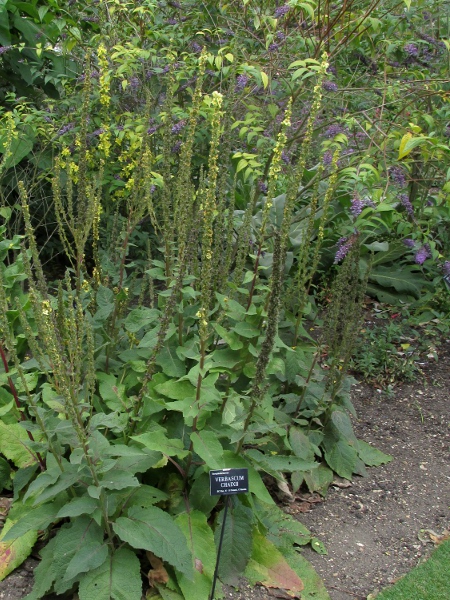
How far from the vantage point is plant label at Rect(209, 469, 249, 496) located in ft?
8.44

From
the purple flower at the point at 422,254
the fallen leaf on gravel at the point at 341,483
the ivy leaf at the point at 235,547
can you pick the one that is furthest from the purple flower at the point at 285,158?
the ivy leaf at the point at 235,547

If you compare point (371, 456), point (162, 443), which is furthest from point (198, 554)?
point (371, 456)

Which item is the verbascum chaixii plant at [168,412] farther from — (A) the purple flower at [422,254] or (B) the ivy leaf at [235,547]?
(A) the purple flower at [422,254]

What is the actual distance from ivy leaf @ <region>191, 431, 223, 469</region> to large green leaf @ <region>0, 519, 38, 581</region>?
2.71ft

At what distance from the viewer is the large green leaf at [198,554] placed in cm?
275

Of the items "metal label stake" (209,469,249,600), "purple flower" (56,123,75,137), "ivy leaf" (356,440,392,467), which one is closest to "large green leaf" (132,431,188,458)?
"metal label stake" (209,469,249,600)

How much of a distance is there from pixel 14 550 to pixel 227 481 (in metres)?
1.00

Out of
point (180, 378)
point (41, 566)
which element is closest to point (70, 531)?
point (41, 566)

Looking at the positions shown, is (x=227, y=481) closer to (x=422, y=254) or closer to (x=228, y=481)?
(x=228, y=481)

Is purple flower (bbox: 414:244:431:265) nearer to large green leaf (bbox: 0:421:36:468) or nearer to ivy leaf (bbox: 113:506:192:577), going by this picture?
ivy leaf (bbox: 113:506:192:577)

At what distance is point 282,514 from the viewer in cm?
344

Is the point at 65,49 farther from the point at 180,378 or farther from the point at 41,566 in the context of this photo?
the point at 41,566

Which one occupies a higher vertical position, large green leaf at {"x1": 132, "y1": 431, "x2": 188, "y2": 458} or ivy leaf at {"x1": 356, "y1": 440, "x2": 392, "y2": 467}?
large green leaf at {"x1": 132, "y1": 431, "x2": 188, "y2": 458}

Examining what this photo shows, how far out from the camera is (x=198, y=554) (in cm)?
286
